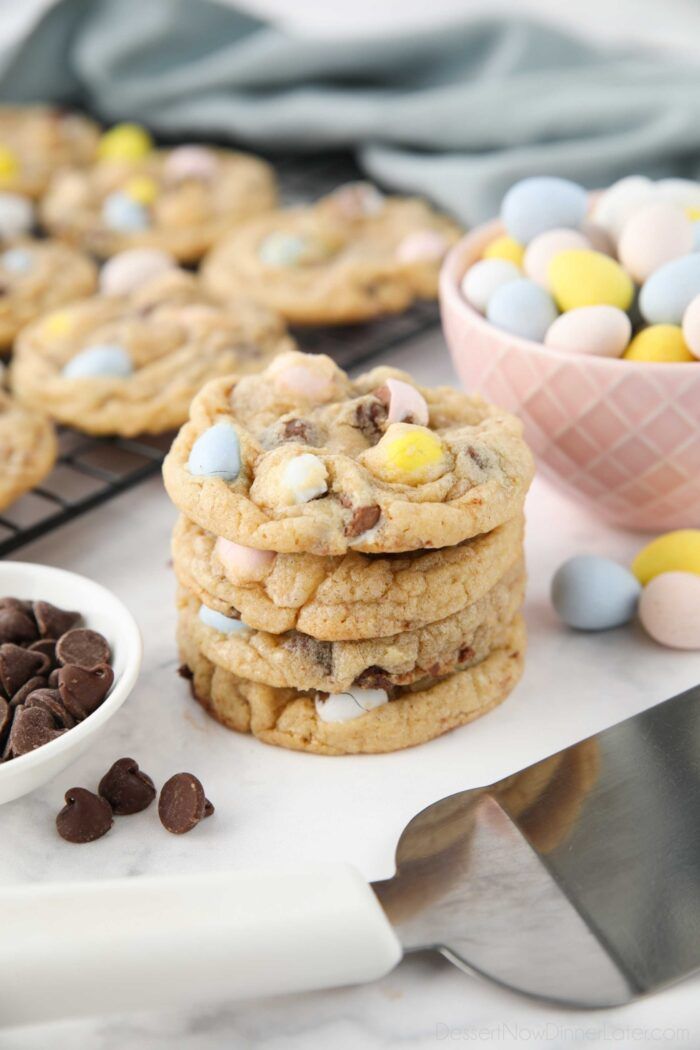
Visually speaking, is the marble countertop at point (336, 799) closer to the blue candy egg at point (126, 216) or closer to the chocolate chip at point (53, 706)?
the chocolate chip at point (53, 706)

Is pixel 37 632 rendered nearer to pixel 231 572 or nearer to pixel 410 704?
pixel 231 572

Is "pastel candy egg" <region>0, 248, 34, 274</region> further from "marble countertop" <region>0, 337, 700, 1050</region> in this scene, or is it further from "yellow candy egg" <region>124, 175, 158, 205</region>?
"marble countertop" <region>0, 337, 700, 1050</region>

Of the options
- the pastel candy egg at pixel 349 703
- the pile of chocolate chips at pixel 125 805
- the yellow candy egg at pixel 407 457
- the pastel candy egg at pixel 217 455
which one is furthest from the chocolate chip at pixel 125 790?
the yellow candy egg at pixel 407 457

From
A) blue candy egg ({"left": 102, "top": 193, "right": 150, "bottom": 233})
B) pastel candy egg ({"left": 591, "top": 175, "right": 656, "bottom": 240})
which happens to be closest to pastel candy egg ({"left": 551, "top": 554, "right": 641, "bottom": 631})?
pastel candy egg ({"left": 591, "top": 175, "right": 656, "bottom": 240})

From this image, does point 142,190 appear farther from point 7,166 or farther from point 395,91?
point 395,91

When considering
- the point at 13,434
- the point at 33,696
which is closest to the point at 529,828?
the point at 33,696
